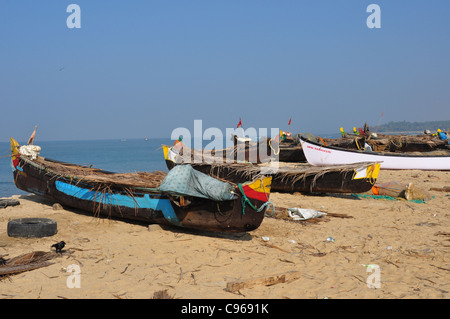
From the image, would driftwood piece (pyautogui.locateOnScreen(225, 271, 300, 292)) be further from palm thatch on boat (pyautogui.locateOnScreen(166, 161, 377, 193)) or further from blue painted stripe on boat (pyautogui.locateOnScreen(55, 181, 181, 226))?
palm thatch on boat (pyautogui.locateOnScreen(166, 161, 377, 193))

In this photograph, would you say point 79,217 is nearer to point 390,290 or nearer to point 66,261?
point 66,261

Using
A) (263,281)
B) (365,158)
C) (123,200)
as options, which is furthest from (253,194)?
(365,158)

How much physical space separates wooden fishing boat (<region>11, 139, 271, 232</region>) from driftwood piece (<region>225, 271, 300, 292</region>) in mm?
1946

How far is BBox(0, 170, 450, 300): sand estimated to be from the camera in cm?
544

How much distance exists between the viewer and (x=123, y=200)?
8945 millimetres

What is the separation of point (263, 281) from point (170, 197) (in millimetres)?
3072

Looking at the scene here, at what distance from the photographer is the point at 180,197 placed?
308 inches

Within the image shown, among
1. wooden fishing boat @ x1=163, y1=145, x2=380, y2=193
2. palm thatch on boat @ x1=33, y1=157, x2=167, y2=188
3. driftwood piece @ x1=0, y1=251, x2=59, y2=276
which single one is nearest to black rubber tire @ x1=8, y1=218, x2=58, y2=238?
driftwood piece @ x1=0, y1=251, x2=59, y2=276

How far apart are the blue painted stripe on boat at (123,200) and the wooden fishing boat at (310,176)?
3309mm

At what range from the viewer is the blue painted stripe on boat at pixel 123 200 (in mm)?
8281

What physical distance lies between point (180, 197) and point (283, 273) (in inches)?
110
